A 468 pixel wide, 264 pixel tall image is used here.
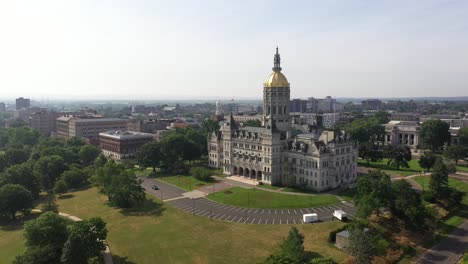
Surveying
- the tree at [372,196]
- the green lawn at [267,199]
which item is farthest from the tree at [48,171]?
the tree at [372,196]

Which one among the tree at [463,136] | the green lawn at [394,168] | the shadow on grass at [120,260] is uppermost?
the tree at [463,136]

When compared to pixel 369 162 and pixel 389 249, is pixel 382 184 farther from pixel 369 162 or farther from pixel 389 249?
pixel 369 162

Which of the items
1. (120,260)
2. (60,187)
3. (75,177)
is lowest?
(120,260)

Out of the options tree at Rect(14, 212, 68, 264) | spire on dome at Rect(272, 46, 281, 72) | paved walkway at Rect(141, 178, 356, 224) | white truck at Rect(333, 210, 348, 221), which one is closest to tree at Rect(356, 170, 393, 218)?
white truck at Rect(333, 210, 348, 221)

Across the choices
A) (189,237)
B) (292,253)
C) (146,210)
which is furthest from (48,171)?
(292,253)

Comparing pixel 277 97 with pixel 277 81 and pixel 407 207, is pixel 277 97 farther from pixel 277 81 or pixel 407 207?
pixel 407 207

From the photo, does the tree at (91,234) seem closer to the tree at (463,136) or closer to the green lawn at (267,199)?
the green lawn at (267,199)

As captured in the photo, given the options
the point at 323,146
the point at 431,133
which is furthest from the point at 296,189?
the point at 431,133
